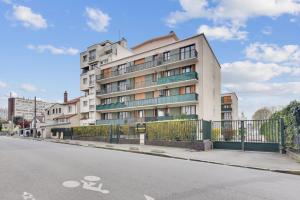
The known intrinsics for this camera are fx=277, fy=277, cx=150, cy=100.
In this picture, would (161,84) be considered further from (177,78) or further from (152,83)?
(177,78)

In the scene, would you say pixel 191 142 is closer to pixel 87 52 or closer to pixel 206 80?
pixel 206 80

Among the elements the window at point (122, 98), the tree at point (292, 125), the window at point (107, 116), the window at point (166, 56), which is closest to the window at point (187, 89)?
the window at point (166, 56)

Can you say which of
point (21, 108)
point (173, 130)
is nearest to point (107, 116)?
point (173, 130)

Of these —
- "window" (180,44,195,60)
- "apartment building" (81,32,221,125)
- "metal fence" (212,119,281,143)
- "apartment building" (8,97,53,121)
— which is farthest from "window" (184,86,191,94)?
"apartment building" (8,97,53,121)

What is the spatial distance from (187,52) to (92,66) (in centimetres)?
2807

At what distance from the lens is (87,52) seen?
62750 millimetres

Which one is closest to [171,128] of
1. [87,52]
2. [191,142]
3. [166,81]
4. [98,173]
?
[191,142]

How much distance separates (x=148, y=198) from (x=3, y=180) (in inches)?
184

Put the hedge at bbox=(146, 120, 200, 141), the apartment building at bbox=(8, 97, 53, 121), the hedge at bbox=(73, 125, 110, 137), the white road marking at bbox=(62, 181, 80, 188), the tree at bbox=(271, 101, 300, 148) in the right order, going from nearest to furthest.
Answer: the white road marking at bbox=(62, 181, 80, 188)
the tree at bbox=(271, 101, 300, 148)
the hedge at bbox=(146, 120, 200, 141)
the hedge at bbox=(73, 125, 110, 137)
the apartment building at bbox=(8, 97, 53, 121)

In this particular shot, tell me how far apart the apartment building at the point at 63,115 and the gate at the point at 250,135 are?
140ft

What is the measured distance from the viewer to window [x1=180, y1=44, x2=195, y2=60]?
1516 inches

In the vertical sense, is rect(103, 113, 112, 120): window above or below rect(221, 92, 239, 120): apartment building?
below

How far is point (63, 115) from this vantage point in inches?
2566

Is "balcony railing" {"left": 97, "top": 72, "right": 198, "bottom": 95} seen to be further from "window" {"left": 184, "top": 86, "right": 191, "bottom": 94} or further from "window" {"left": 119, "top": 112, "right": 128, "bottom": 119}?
"window" {"left": 119, "top": 112, "right": 128, "bottom": 119}
